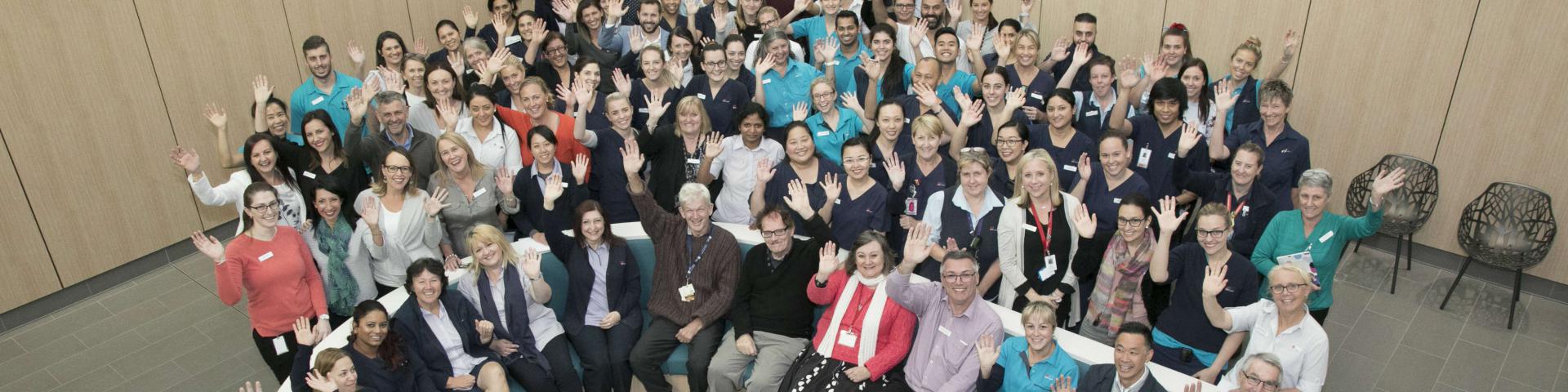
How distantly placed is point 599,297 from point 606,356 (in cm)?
31

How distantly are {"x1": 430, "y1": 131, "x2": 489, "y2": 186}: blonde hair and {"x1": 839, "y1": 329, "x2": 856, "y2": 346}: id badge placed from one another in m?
2.19

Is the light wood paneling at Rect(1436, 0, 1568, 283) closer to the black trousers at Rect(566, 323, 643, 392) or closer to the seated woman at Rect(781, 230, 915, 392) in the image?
the seated woman at Rect(781, 230, 915, 392)

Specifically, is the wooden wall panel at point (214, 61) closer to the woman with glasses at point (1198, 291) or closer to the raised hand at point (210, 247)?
the raised hand at point (210, 247)

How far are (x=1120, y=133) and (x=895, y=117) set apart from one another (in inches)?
48.0

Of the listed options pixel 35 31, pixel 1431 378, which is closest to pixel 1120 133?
pixel 1431 378

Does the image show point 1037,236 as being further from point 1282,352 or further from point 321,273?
point 321,273

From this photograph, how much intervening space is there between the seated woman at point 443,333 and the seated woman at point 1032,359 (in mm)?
2290

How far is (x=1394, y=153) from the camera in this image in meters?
6.71

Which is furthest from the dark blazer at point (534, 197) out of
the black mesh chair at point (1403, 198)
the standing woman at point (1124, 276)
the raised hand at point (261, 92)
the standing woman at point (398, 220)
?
the black mesh chair at point (1403, 198)

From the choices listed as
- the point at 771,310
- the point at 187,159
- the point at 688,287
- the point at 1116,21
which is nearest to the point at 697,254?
the point at 688,287

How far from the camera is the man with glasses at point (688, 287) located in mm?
5055

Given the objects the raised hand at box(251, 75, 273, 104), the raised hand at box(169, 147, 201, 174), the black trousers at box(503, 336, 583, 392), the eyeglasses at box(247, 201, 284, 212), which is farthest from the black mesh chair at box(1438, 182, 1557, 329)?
the raised hand at box(251, 75, 273, 104)

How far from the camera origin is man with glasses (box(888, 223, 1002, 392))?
4.37m

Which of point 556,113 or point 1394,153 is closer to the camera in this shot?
point 556,113
